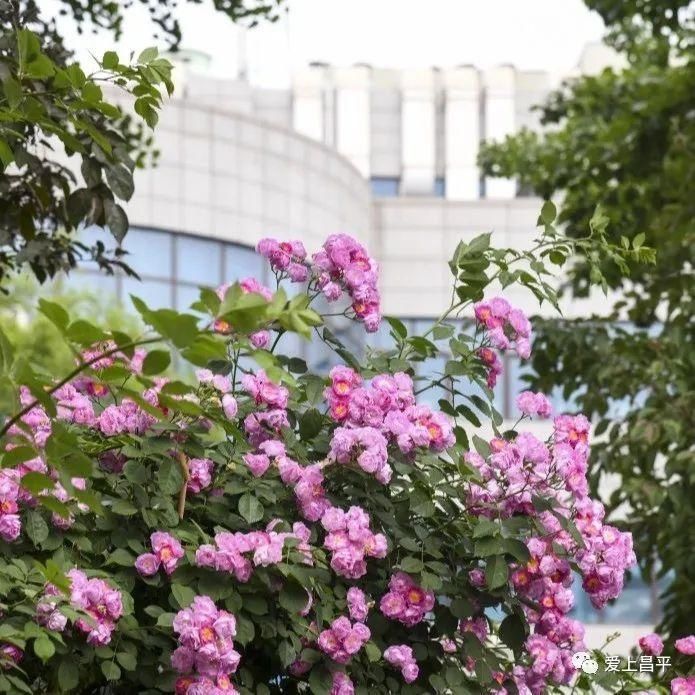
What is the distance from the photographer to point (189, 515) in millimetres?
3566

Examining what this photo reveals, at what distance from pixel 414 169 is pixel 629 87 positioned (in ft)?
99.9

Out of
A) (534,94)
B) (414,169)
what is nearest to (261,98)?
(414,169)

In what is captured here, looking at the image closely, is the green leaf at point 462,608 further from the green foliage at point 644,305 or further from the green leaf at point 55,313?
the green foliage at point 644,305

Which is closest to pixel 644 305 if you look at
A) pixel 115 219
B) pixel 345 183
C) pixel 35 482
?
pixel 115 219

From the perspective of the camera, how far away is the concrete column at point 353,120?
139 ft

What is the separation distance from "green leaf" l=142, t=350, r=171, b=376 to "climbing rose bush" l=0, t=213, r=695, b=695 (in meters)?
1.02

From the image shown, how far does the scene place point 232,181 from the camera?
2970 cm

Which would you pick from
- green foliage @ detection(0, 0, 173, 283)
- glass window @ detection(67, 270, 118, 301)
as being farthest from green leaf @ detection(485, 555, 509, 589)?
glass window @ detection(67, 270, 118, 301)

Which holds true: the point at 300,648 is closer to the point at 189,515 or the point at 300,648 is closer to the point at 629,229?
the point at 189,515

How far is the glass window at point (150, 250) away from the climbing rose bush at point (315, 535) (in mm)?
23972

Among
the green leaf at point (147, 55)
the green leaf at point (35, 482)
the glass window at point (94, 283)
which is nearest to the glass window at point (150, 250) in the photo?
the glass window at point (94, 283)

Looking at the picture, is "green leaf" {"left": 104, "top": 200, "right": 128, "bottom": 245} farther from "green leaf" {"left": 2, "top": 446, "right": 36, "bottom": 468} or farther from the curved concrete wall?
the curved concrete wall

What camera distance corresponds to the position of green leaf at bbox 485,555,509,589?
3418 millimetres

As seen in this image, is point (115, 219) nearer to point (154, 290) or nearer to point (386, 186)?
point (154, 290)
